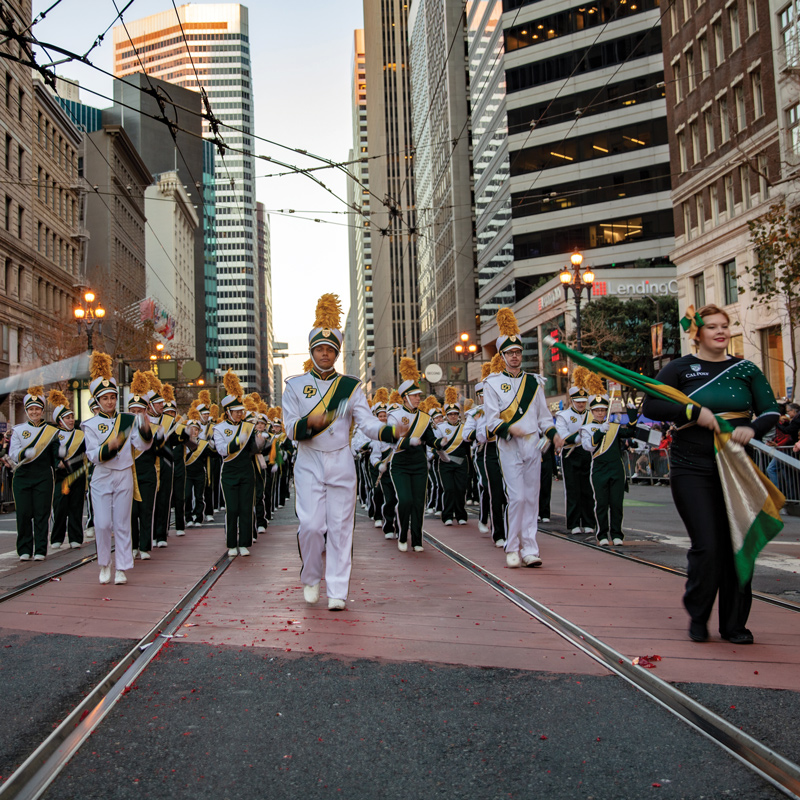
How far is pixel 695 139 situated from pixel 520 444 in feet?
111

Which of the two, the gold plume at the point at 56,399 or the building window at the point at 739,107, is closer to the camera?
the gold plume at the point at 56,399

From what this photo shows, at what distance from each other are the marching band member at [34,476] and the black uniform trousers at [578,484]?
22.6ft

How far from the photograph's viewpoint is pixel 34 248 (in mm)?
49281

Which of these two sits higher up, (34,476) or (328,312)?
(328,312)

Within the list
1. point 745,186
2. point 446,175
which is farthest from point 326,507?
point 446,175

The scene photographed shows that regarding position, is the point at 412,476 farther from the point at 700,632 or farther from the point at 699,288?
the point at 699,288

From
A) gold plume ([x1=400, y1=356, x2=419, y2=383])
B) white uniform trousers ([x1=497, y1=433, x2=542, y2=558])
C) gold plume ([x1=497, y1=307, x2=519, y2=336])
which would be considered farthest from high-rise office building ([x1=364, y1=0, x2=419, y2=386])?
white uniform trousers ([x1=497, y1=433, x2=542, y2=558])

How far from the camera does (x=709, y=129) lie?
121 ft

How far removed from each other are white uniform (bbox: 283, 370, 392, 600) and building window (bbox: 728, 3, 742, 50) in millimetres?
32715

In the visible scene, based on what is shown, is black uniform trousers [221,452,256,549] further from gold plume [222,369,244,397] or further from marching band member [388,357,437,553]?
marching band member [388,357,437,553]

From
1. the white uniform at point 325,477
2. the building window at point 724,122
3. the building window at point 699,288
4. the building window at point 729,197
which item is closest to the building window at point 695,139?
the building window at point 724,122

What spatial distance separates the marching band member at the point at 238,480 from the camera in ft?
34.6

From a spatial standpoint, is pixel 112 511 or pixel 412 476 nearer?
pixel 112 511

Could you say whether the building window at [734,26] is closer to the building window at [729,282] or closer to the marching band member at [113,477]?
the building window at [729,282]
